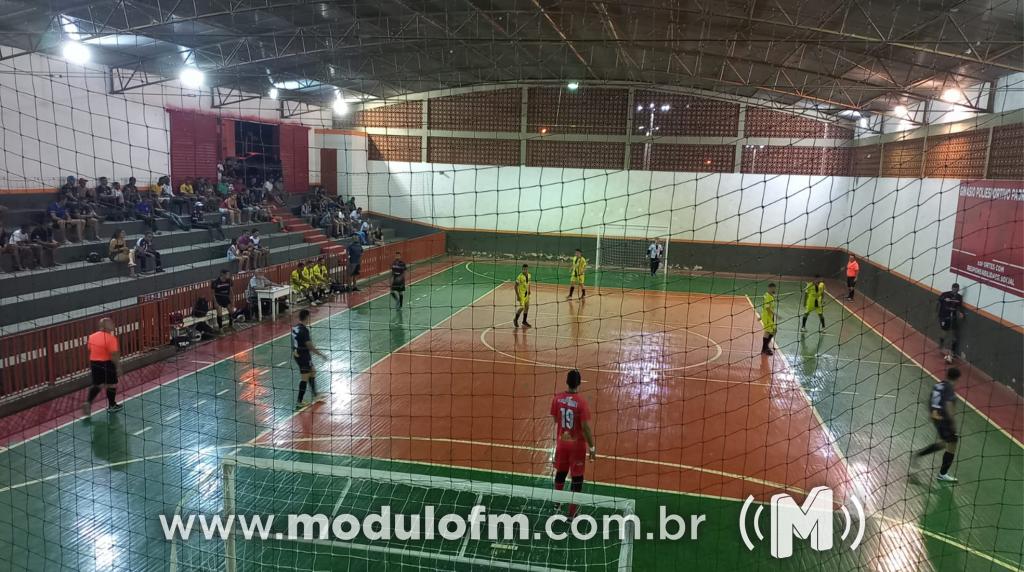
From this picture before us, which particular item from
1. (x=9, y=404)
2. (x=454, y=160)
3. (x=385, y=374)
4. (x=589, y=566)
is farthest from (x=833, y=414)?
(x=454, y=160)

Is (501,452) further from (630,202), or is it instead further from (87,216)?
(630,202)

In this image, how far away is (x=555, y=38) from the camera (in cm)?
1466

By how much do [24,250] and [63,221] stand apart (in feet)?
5.01

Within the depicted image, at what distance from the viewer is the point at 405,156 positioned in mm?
27172

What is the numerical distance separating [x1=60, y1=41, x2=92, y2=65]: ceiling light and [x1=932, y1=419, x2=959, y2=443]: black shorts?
17222mm

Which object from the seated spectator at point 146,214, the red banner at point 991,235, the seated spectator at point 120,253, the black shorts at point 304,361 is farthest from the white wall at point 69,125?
the red banner at point 991,235

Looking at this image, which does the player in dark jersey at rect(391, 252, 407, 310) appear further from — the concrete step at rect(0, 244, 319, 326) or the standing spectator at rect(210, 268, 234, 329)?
the concrete step at rect(0, 244, 319, 326)

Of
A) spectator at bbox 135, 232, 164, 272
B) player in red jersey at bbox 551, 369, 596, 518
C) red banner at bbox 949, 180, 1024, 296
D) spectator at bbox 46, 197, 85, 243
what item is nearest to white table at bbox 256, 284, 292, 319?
spectator at bbox 135, 232, 164, 272

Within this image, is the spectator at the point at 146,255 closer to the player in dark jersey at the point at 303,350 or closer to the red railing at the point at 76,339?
the red railing at the point at 76,339

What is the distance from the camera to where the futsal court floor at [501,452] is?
6086 millimetres

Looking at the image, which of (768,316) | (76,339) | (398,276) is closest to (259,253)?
(398,276)

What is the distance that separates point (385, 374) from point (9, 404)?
213 inches

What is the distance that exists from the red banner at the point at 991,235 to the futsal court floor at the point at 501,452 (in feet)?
7.36

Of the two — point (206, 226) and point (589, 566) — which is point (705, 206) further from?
point (589, 566)
